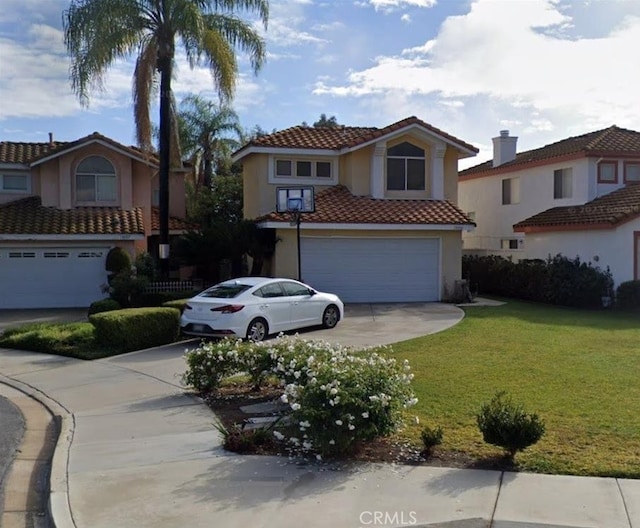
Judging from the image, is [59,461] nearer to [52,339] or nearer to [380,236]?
[52,339]

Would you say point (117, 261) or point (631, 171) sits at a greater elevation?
point (631, 171)

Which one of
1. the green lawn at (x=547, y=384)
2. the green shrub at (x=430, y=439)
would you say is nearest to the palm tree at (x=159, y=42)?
the green lawn at (x=547, y=384)

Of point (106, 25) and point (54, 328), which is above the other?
point (106, 25)

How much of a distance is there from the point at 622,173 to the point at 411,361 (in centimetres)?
1845

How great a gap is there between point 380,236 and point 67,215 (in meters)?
11.5

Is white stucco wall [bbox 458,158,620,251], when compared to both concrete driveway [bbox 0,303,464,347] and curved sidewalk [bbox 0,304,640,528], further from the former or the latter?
curved sidewalk [bbox 0,304,640,528]

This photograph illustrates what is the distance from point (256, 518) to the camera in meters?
5.17

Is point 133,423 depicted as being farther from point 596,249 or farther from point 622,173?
point 622,173

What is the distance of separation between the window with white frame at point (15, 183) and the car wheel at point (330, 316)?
1526 centimetres

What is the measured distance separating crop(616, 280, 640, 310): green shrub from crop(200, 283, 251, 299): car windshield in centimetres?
1352

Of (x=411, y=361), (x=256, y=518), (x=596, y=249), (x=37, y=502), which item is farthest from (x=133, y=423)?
(x=596, y=249)
